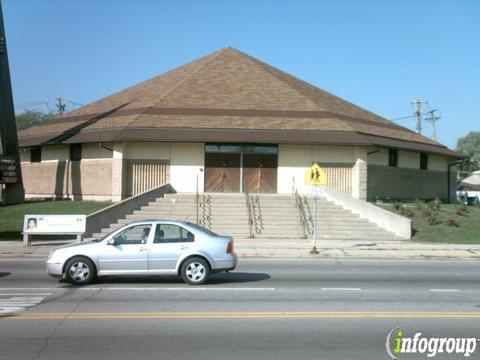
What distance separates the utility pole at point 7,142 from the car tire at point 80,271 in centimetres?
1920

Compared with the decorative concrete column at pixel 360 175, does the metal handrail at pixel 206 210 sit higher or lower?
lower

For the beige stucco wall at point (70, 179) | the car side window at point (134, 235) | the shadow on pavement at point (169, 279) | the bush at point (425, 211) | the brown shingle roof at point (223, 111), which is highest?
the brown shingle roof at point (223, 111)

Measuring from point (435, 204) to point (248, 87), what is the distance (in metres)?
14.0

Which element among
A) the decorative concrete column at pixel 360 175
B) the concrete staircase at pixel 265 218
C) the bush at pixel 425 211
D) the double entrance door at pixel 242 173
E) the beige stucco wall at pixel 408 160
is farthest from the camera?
the beige stucco wall at pixel 408 160

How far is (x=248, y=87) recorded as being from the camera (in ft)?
122

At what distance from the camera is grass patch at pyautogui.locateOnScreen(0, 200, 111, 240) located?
84.6 ft

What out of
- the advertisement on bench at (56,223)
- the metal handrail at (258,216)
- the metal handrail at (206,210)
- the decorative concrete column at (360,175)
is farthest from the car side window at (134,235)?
the decorative concrete column at (360,175)

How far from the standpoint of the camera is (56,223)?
2147 centimetres

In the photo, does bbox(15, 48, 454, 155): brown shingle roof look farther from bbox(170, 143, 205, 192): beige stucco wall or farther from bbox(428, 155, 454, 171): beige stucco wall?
bbox(170, 143, 205, 192): beige stucco wall

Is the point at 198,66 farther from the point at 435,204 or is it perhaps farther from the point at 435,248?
the point at 435,248

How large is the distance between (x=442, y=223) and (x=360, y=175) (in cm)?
610

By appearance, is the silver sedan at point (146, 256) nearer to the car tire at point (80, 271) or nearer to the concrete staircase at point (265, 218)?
the car tire at point (80, 271)

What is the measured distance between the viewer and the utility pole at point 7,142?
29734 mm

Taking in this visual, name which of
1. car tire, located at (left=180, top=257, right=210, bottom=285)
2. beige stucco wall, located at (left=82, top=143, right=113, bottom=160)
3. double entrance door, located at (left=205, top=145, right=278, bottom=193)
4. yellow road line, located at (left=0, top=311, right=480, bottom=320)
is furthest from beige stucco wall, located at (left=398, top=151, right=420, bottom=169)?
yellow road line, located at (left=0, top=311, right=480, bottom=320)
